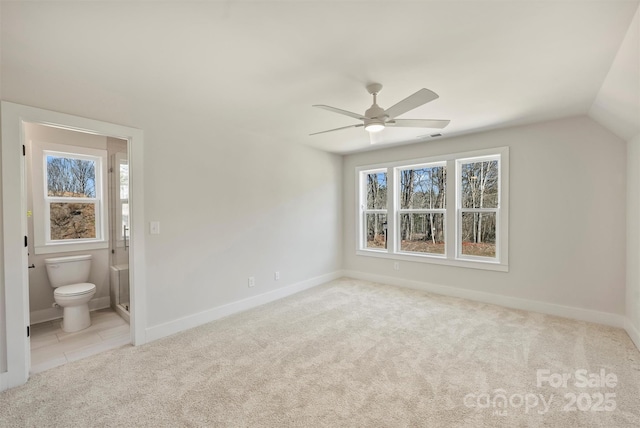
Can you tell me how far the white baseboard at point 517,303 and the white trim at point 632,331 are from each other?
0.28 feet

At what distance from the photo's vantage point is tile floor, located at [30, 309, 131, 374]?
2480mm

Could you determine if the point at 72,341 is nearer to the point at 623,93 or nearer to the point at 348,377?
the point at 348,377

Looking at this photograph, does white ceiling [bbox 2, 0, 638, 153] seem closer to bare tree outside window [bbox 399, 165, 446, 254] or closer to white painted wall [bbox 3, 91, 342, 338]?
white painted wall [bbox 3, 91, 342, 338]

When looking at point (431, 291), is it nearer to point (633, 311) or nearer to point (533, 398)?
point (633, 311)

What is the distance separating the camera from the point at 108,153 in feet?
12.7

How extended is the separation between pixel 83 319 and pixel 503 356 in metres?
4.34

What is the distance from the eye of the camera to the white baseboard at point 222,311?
291 centimetres

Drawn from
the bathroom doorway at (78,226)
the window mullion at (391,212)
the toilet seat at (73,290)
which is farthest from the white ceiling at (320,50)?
the toilet seat at (73,290)

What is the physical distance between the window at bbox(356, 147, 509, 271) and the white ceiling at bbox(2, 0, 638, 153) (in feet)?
4.27

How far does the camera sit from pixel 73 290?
3105 mm

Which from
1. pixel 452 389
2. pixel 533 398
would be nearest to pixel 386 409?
pixel 452 389

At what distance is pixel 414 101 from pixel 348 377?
214cm

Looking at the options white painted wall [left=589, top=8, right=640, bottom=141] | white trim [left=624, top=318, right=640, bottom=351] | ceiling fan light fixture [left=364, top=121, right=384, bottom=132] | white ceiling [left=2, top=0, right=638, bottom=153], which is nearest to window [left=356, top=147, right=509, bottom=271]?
white painted wall [left=589, top=8, right=640, bottom=141]

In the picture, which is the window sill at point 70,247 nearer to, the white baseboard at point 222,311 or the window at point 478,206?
the white baseboard at point 222,311
